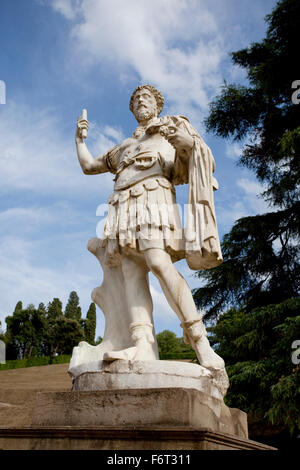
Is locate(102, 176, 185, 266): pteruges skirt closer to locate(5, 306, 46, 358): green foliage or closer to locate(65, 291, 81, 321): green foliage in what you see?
locate(5, 306, 46, 358): green foliage

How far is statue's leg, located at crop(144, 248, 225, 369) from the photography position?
3129 mm

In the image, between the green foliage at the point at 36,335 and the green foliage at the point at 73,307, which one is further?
the green foliage at the point at 73,307

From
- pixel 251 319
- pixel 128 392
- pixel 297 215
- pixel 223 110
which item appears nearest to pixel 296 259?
pixel 297 215

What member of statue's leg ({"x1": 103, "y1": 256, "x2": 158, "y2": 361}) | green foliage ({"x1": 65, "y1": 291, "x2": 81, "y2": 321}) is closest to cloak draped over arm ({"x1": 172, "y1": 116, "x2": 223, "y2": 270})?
statue's leg ({"x1": 103, "y1": 256, "x2": 158, "y2": 361})

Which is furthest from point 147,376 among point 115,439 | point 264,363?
point 264,363

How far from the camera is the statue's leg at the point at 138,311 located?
3.01 meters

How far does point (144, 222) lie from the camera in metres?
3.37

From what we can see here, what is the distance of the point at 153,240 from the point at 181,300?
19.6 inches

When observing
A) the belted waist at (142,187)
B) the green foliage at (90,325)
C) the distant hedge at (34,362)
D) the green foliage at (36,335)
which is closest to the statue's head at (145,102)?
the belted waist at (142,187)

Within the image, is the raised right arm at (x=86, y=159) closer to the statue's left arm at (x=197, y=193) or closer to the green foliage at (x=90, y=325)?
the statue's left arm at (x=197, y=193)

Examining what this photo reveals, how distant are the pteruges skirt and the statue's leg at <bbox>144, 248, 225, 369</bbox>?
11 centimetres

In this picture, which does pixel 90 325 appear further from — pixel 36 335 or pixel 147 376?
pixel 147 376
